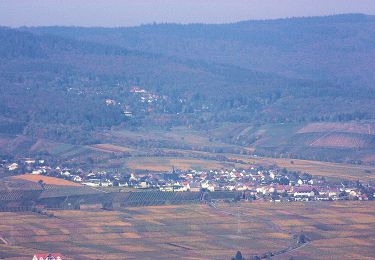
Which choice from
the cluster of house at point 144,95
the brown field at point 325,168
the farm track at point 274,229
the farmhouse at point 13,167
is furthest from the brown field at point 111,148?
the cluster of house at point 144,95

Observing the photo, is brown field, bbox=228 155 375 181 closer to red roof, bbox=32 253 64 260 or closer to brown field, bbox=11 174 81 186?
brown field, bbox=11 174 81 186

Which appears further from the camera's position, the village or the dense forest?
the dense forest

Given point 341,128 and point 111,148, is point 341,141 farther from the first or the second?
point 111,148

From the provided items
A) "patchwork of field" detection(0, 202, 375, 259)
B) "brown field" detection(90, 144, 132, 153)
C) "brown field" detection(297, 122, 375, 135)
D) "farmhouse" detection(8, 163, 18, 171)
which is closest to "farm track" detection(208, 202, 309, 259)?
"patchwork of field" detection(0, 202, 375, 259)

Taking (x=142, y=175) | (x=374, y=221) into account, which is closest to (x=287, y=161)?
(x=142, y=175)

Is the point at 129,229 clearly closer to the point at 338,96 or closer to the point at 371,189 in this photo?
the point at 371,189
